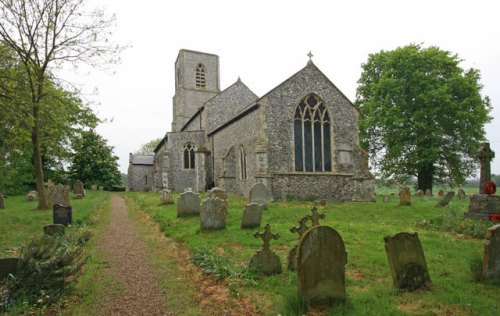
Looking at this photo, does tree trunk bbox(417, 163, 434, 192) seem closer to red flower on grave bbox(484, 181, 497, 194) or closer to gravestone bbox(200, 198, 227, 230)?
red flower on grave bbox(484, 181, 497, 194)

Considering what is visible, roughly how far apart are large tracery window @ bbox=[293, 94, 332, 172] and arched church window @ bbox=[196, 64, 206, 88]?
20885mm

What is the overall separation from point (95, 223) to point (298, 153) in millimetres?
10524

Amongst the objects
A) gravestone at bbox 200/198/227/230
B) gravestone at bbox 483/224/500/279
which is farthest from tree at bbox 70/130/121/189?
gravestone at bbox 483/224/500/279

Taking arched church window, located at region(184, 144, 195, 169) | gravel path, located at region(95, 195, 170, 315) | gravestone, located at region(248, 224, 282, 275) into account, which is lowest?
gravel path, located at region(95, 195, 170, 315)

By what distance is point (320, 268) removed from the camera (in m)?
4.47

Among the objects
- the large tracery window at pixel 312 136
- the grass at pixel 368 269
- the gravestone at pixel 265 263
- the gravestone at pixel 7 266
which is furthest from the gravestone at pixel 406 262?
the large tracery window at pixel 312 136

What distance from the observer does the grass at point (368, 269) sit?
4320 millimetres

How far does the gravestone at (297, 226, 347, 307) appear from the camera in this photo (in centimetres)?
441

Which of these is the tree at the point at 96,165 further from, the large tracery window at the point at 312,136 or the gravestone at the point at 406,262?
the gravestone at the point at 406,262

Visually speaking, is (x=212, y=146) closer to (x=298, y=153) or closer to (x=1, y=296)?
(x=298, y=153)

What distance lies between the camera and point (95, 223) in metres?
12.0

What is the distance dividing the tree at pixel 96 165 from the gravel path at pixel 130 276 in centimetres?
2994

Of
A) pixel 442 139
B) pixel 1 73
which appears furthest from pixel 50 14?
pixel 442 139

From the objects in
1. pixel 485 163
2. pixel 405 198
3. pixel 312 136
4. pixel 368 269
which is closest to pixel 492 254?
pixel 368 269
